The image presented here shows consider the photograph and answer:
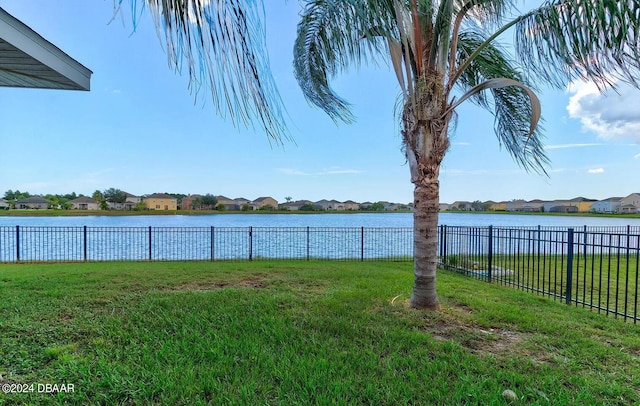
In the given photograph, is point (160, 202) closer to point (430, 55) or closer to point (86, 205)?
point (86, 205)

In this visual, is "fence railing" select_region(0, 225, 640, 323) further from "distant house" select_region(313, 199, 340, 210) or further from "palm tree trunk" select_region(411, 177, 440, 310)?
"distant house" select_region(313, 199, 340, 210)

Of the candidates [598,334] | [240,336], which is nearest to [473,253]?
[598,334]

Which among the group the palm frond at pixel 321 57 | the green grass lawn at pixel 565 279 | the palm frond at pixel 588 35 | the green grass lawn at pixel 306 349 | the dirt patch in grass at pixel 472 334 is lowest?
the green grass lawn at pixel 565 279

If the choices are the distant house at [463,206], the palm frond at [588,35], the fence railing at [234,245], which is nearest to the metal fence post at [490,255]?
the fence railing at [234,245]

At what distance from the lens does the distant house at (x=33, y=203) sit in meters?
51.3

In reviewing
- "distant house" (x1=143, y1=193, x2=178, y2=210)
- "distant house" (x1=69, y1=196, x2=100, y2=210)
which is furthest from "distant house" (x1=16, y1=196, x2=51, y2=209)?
"distant house" (x1=143, y1=193, x2=178, y2=210)

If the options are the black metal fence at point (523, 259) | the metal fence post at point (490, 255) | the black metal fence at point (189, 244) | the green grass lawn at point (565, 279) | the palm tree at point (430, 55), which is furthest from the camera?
the black metal fence at point (189, 244)

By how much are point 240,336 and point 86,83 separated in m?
3.21

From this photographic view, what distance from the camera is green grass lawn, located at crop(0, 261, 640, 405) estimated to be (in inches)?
97.7

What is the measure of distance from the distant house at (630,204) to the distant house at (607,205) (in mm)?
670

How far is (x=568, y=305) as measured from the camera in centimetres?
560

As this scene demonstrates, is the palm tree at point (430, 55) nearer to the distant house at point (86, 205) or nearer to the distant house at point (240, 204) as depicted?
the distant house at point (240, 204)

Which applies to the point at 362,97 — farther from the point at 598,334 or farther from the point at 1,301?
the point at 1,301

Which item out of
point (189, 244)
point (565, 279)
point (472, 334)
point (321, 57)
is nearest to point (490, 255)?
point (565, 279)
